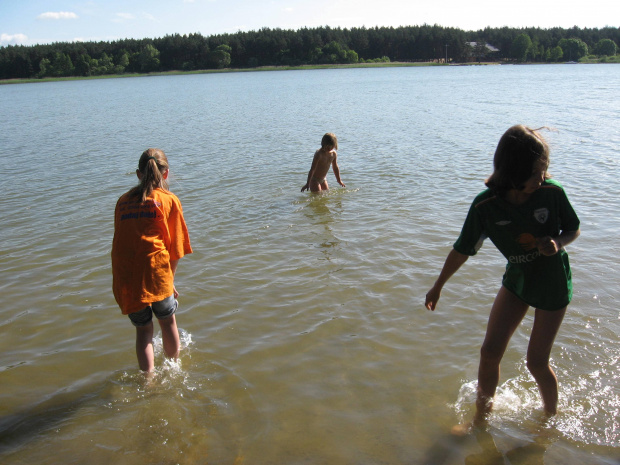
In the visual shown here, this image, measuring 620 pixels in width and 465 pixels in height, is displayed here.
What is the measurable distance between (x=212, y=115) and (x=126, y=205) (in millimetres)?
24823

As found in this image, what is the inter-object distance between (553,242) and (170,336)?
3.00 metres

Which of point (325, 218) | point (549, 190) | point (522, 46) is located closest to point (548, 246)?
point (549, 190)

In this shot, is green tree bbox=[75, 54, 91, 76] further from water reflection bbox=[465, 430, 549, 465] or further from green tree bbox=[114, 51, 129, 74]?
water reflection bbox=[465, 430, 549, 465]

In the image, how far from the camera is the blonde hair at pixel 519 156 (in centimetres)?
271

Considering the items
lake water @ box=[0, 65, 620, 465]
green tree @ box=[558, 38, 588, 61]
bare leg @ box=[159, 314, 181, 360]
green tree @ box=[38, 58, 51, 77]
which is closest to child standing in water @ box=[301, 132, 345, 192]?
lake water @ box=[0, 65, 620, 465]

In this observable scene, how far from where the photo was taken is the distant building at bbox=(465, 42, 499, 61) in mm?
131000

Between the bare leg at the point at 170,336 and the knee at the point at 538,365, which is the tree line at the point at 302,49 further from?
the knee at the point at 538,365

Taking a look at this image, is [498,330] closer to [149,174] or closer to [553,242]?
[553,242]

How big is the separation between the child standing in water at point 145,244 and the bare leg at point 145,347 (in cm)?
4

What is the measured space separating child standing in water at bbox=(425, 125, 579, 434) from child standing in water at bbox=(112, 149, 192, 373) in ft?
6.91

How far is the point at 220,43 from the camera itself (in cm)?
12950

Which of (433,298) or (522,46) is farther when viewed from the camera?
(522,46)

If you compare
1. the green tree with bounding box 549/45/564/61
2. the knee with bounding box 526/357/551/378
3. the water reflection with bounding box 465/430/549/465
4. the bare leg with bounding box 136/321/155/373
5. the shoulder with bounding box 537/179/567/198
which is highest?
the green tree with bounding box 549/45/564/61

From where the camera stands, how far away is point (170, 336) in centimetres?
411
